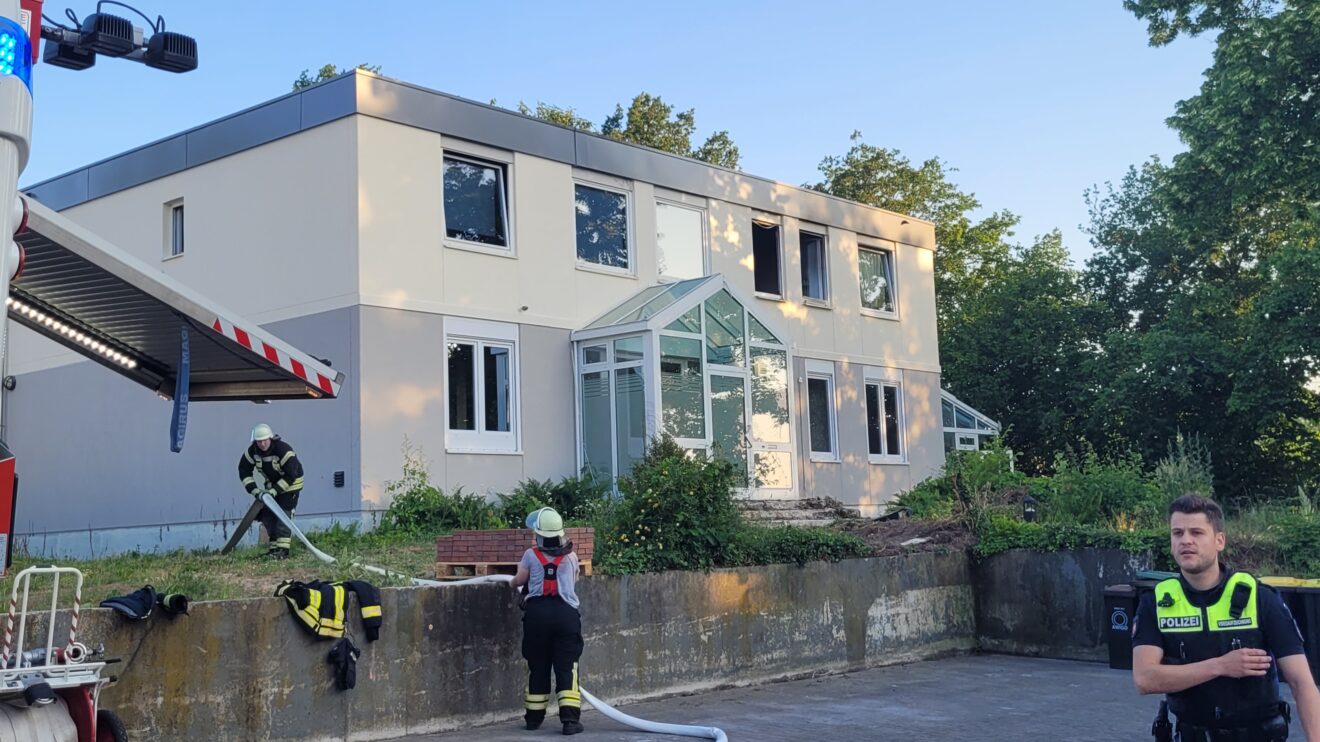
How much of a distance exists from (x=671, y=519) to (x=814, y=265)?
44.9 feet

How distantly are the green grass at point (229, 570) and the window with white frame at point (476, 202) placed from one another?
5856 millimetres

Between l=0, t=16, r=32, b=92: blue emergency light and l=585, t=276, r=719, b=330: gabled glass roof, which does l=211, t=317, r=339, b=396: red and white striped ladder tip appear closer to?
l=0, t=16, r=32, b=92: blue emergency light

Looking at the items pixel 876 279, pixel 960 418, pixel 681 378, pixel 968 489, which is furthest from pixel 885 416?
pixel 968 489

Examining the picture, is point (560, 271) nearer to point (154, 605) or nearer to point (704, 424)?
point (704, 424)

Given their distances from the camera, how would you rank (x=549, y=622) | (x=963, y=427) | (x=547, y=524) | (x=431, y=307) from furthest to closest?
(x=963, y=427)
(x=431, y=307)
(x=547, y=524)
(x=549, y=622)

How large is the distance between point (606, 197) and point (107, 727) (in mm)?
15364

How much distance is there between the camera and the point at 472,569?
11586 millimetres

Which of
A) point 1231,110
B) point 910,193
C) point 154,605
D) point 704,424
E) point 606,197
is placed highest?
point 910,193

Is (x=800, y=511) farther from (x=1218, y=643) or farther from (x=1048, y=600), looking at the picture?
(x=1218, y=643)

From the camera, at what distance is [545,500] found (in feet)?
61.2

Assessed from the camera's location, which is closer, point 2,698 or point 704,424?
point 2,698

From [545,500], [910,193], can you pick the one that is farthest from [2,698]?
[910,193]

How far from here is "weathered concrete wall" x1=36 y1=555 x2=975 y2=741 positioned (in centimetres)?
871

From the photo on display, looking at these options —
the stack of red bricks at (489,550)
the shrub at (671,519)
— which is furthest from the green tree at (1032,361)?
the stack of red bricks at (489,550)
